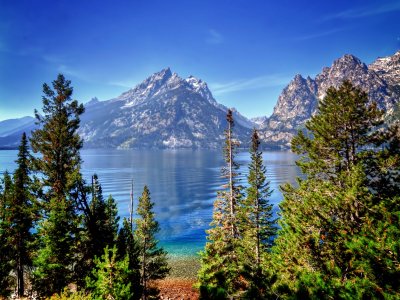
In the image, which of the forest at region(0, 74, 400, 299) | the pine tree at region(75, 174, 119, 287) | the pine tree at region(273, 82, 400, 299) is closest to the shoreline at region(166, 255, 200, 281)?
the forest at region(0, 74, 400, 299)

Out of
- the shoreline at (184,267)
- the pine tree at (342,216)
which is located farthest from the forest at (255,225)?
the shoreline at (184,267)

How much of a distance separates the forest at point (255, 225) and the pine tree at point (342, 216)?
0.08 m

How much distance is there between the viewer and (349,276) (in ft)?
54.9

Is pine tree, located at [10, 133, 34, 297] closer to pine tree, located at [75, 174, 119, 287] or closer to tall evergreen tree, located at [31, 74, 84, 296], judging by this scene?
tall evergreen tree, located at [31, 74, 84, 296]

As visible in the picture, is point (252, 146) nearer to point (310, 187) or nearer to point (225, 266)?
point (310, 187)

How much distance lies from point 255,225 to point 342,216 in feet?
53.5

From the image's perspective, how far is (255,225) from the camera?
110ft

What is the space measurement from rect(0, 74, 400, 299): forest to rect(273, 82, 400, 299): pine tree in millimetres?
77

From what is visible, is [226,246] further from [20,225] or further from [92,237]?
[20,225]

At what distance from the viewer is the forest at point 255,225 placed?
13.3 meters

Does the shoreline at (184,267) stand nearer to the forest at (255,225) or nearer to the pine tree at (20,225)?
the forest at (255,225)

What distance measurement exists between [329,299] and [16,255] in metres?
33.8

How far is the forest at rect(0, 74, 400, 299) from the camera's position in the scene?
13.3 m

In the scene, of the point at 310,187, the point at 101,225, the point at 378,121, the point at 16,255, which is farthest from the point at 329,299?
the point at 16,255
